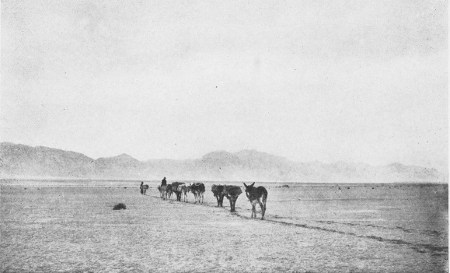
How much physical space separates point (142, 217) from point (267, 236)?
379 inches

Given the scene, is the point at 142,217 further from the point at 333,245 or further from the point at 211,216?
the point at 333,245

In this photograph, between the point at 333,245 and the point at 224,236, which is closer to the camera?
the point at 333,245

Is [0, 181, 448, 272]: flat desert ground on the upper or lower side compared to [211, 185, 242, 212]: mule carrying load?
lower

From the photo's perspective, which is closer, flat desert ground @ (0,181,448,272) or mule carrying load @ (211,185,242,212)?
flat desert ground @ (0,181,448,272)

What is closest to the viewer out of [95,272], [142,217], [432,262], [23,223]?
[95,272]

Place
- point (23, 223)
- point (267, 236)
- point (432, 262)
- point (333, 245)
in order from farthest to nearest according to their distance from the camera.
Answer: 1. point (23, 223)
2. point (267, 236)
3. point (333, 245)
4. point (432, 262)

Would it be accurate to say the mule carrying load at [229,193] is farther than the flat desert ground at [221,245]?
Yes

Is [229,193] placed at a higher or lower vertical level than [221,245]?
higher

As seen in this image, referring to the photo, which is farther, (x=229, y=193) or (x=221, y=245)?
(x=229, y=193)

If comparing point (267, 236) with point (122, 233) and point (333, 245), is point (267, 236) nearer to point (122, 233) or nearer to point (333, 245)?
point (333, 245)

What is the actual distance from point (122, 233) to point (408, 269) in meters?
10.8

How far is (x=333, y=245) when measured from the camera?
602 inches

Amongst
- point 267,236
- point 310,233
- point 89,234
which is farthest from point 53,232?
point 310,233

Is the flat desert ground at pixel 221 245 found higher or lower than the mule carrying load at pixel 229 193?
lower
